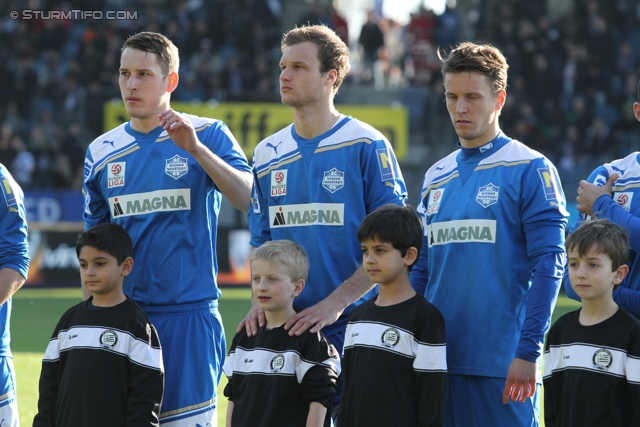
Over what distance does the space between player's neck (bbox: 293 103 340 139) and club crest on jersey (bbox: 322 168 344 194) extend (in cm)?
26

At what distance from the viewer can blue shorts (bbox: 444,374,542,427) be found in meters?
4.00

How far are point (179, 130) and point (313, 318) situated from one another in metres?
1.16

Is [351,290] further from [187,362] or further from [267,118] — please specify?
[267,118]

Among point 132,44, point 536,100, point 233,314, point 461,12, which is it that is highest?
point 461,12

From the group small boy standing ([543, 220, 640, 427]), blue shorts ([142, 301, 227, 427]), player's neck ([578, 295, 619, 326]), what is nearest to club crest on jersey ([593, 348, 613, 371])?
small boy standing ([543, 220, 640, 427])

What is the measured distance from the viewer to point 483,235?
4129 millimetres

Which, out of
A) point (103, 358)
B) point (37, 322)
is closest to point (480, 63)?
point (103, 358)

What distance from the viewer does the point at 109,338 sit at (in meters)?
4.41

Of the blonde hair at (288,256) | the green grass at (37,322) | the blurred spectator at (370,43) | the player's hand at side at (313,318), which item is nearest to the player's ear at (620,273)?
the player's hand at side at (313,318)

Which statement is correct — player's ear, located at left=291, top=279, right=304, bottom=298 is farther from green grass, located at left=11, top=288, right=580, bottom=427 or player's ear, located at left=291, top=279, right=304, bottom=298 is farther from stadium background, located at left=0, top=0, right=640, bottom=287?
stadium background, located at left=0, top=0, right=640, bottom=287

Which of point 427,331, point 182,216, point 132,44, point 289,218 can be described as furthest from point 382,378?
point 132,44

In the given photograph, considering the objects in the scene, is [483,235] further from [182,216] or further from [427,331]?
[182,216]

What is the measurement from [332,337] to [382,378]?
1.82 feet

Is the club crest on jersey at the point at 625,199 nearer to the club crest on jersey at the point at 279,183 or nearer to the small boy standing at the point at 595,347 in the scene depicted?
the small boy standing at the point at 595,347
